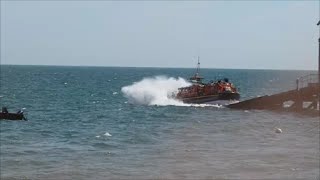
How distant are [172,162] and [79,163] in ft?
15.1

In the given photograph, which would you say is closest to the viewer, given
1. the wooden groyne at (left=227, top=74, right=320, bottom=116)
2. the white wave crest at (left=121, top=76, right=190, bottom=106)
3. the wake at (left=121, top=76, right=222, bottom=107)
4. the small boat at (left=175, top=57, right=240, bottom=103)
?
the wooden groyne at (left=227, top=74, right=320, bottom=116)

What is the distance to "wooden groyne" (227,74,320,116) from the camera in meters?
59.0

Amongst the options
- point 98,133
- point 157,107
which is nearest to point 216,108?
point 157,107

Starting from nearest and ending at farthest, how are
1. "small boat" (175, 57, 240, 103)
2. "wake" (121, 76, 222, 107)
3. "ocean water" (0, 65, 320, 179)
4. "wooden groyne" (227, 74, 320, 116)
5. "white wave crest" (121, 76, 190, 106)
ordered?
"ocean water" (0, 65, 320, 179) < "wooden groyne" (227, 74, 320, 116) < "small boat" (175, 57, 240, 103) < "wake" (121, 76, 222, 107) < "white wave crest" (121, 76, 190, 106)

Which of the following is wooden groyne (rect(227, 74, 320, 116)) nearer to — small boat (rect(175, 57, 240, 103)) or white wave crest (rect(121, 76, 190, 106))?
small boat (rect(175, 57, 240, 103))

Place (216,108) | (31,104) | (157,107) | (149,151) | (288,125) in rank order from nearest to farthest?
1. (149,151)
2. (288,125)
3. (216,108)
4. (157,107)
5. (31,104)

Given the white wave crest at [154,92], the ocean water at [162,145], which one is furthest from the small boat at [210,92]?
the ocean water at [162,145]

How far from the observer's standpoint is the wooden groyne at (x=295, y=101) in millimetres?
58969

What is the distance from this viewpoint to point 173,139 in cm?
4066

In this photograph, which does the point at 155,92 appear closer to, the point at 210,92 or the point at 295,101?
the point at 210,92

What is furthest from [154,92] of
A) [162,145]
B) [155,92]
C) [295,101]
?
[162,145]

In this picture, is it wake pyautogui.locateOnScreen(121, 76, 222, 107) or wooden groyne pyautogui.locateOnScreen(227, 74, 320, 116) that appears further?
wake pyautogui.locateOnScreen(121, 76, 222, 107)

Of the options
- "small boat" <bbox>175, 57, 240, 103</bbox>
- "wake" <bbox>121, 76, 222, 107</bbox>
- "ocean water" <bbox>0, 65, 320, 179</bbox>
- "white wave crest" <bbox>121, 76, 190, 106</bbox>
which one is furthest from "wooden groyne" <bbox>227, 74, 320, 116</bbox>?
"white wave crest" <bbox>121, 76, 190, 106</bbox>

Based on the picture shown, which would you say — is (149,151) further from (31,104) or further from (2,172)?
(31,104)
